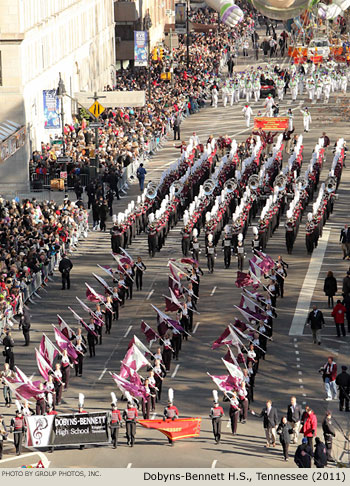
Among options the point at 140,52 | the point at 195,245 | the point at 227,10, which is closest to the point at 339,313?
the point at 195,245

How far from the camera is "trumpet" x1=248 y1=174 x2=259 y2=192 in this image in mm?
56625

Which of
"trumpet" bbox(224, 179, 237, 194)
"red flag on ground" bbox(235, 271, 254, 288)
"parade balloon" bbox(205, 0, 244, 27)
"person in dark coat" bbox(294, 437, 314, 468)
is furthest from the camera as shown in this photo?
"parade balloon" bbox(205, 0, 244, 27)

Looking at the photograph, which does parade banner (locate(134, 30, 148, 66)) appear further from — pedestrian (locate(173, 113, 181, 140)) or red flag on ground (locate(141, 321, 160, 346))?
red flag on ground (locate(141, 321, 160, 346))

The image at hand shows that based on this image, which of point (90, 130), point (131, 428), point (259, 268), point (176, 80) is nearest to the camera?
point (131, 428)

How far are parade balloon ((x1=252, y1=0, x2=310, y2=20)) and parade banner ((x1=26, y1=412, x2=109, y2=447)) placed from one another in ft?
69.7

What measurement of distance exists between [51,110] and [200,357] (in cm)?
2799

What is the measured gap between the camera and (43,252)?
158 feet

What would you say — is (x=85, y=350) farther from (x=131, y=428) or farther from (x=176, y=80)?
(x=176, y=80)

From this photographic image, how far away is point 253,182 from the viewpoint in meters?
56.8

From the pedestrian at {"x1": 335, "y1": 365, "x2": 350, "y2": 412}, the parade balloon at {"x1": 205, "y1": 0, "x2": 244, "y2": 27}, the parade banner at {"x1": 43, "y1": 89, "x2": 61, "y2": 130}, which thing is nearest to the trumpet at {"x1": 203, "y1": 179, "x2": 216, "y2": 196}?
the parade banner at {"x1": 43, "y1": 89, "x2": 61, "y2": 130}

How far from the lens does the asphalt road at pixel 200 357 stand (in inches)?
1340

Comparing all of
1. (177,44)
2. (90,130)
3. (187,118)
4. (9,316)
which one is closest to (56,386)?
(9,316)

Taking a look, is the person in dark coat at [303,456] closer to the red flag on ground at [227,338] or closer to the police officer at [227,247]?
the red flag on ground at [227,338]

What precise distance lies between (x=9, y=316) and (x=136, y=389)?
327 inches
